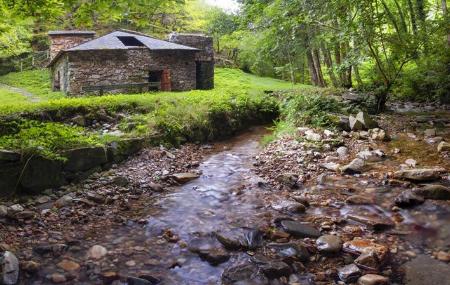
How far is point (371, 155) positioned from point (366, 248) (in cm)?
396

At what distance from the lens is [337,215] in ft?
18.4

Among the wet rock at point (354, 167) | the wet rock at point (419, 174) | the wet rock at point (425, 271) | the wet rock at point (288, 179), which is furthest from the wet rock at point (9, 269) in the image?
the wet rock at point (419, 174)

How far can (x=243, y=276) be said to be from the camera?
13.3 ft

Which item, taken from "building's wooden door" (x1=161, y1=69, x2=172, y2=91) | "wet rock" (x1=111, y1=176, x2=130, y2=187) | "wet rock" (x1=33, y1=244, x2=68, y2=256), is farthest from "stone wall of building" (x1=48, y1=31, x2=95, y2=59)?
"wet rock" (x1=33, y1=244, x2=68, y2=256)

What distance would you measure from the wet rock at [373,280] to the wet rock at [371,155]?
436cm

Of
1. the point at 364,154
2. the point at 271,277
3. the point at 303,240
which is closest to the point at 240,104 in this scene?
the point at 364,154

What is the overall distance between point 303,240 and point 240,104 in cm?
888

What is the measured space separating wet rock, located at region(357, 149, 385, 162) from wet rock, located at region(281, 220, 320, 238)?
3284mm

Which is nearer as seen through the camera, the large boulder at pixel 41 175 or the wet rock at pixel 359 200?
the wet rock at pixel 359 200

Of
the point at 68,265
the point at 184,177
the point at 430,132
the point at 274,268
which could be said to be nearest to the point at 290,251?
the point at 274,268

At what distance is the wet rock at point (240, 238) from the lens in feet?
15.6

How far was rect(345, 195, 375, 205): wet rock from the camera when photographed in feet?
19.5

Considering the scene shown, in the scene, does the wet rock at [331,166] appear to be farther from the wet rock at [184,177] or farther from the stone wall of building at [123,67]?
the stone wall of building at [123,67]

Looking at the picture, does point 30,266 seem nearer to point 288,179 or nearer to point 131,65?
point 288,179
